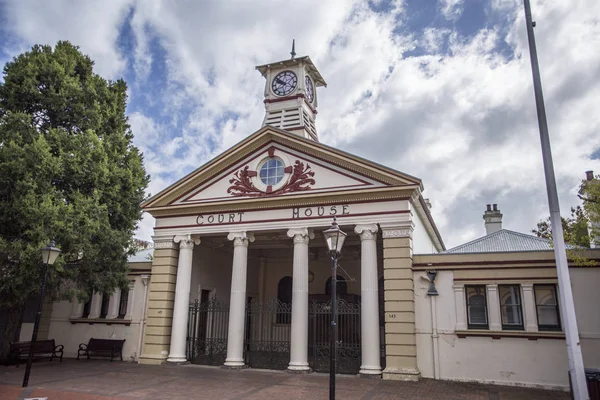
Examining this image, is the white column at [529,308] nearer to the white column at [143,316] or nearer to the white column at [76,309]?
the white column at [143,316]

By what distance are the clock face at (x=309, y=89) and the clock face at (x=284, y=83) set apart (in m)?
0.62

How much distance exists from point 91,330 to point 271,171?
10.6m

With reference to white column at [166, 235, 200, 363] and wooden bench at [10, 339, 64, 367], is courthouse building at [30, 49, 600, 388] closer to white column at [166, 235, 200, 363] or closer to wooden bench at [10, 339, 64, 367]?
white column at [166, 235, 200, 363]

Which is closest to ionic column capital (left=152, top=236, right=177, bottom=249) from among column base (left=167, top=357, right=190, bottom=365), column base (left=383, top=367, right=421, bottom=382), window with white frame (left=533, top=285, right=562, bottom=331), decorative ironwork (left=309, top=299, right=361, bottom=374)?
column base (left=167, top=357, right=190, bottom=365)

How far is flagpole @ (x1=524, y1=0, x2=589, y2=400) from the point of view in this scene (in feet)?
27.6

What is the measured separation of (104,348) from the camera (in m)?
18.8

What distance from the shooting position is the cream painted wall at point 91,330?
19.0m

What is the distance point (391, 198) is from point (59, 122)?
42.7 feet

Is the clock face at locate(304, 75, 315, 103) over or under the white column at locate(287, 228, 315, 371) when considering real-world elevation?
over

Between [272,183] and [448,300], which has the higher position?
[272,183]

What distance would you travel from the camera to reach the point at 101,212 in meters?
17.2

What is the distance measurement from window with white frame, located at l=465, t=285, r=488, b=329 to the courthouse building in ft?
0.11

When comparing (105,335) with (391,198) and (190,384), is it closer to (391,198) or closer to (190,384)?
(190,384)

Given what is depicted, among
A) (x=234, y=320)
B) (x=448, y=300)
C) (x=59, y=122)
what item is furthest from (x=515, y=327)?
(x=59, y=122)
